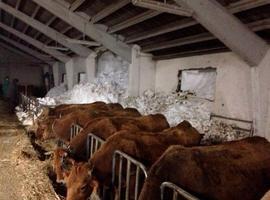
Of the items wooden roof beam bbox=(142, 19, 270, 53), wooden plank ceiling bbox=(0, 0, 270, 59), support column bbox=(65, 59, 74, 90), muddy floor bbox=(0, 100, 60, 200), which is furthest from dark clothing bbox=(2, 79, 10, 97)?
wooden roof beam bbox=(142, 19, 270, 53)

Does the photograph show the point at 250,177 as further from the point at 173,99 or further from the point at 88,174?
the point at 173,99

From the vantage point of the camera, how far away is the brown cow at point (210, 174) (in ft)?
9.70

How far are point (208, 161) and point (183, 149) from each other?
0.26 metres

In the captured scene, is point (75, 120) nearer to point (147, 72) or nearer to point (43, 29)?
point (147, 72)

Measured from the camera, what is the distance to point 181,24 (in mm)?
6113

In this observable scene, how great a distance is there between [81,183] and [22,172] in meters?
2.75

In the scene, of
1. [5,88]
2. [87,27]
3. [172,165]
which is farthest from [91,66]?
[5,88]

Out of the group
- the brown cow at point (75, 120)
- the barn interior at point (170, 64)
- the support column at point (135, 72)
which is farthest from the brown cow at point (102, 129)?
the support column at point (135, 72)

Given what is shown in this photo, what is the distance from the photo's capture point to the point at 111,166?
4168mm

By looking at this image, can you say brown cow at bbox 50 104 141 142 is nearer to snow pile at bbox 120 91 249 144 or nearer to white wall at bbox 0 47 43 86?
snow pile at bbox 120 91 249 144

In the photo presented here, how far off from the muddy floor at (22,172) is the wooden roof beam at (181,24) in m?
3.50

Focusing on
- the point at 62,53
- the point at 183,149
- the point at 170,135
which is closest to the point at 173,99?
the point at 170,135

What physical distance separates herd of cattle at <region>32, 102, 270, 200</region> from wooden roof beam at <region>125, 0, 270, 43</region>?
1753mm

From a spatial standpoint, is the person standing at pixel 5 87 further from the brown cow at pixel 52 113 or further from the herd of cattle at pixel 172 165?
the herd of cattle at pixel 172 165
